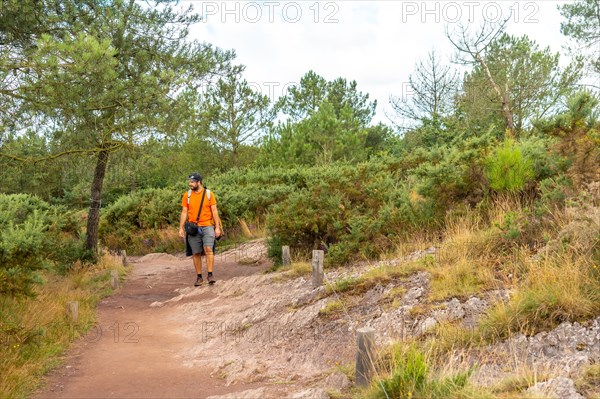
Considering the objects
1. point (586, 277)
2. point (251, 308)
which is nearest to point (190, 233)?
point (251, 308)

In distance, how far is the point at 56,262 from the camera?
12234 mm

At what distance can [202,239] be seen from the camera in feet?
33.6

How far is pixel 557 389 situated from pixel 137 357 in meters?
5.06

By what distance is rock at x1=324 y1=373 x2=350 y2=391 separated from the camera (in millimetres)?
5074

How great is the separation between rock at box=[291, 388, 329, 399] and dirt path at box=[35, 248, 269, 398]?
2.32 feet

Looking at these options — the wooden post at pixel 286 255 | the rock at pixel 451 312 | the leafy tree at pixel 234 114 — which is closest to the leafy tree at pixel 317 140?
the leafy tree at pixel 234 114

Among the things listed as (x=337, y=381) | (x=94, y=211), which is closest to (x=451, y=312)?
(x=337, y=381)

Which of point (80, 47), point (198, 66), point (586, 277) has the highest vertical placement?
point (198, 66)

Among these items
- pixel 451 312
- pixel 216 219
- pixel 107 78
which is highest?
A: pixel 107 78

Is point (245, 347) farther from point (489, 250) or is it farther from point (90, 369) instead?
point (489, 250)

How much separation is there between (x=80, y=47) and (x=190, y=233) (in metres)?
3.93

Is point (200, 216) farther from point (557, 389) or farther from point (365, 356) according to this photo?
point (557, 389)

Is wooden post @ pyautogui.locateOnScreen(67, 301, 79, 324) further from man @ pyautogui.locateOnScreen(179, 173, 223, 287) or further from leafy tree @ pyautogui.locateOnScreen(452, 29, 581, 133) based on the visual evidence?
leafy tree @ pyautogui.locateOnScreen(452, 29, 581, 133)

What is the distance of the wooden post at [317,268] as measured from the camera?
8242 mm
